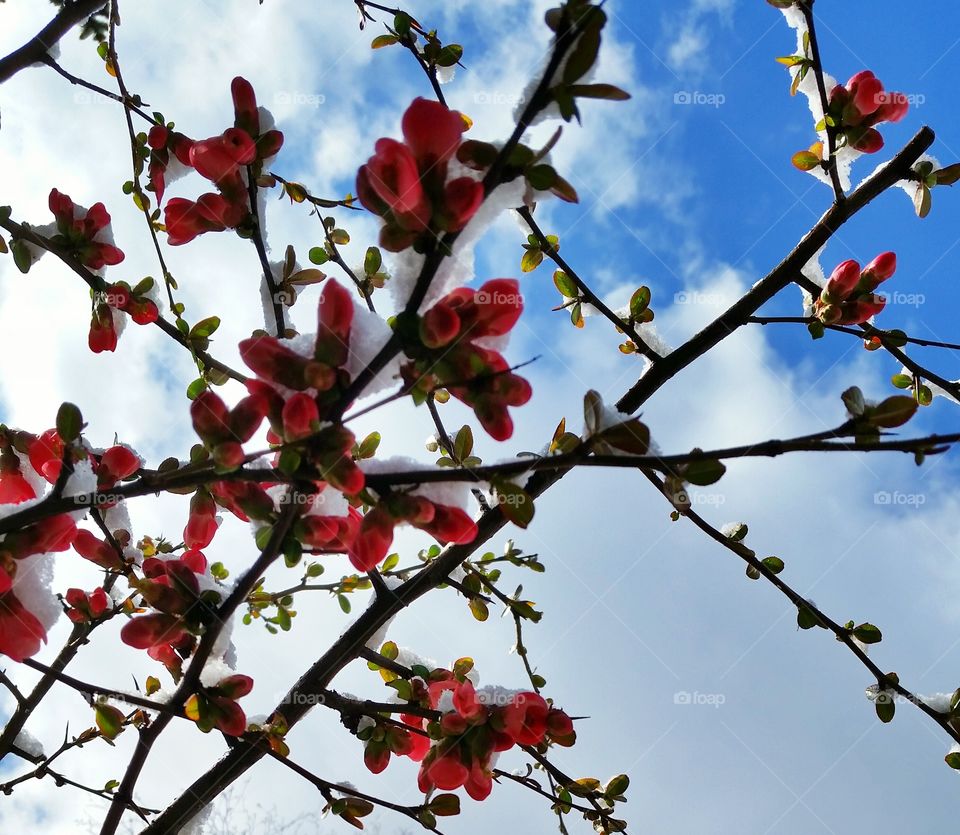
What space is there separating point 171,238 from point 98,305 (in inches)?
11.0

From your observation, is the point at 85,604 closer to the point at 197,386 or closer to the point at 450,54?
the point at 197,386

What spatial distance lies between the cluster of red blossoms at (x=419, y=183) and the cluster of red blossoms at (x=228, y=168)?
1.67 ft

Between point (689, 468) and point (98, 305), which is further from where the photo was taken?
point (98, 305)

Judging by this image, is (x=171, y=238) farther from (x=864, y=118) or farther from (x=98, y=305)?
(x=864, y=118)

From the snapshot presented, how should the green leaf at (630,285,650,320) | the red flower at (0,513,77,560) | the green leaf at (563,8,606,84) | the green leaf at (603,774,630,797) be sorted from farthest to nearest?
the green leaf at (630,285,650,320) → the green leaf at (603,774,630,797) → the red flower at (0,513,77,560) → the green leaf at (563,8,606,84)

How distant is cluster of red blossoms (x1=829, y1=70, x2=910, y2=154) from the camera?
1332mm

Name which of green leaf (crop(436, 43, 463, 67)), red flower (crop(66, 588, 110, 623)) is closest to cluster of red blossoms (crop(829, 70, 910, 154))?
green leaf (crop(436, 43, 463, 67))

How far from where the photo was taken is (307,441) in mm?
674

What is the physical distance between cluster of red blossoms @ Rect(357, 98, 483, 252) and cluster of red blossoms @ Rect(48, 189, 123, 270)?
2.99 feet

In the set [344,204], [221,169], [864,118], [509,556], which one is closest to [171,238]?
[221,169]

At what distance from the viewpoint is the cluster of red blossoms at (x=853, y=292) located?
140cm

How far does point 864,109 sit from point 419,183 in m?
1.14

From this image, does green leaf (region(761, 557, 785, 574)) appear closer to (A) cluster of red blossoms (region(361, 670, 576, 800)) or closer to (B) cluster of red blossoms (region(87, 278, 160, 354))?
(A) cluster of red blossoms (region(361, 670, 576, 800))

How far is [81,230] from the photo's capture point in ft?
4.32
